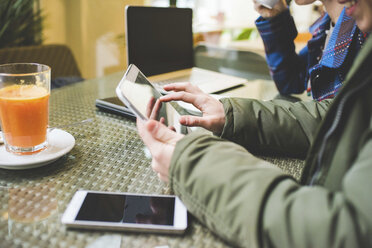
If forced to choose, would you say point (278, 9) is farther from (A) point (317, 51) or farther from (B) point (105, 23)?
(B) point (105, 23)

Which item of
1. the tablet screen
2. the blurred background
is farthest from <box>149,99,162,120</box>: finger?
the blurred background

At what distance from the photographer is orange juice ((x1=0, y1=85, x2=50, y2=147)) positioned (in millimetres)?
648

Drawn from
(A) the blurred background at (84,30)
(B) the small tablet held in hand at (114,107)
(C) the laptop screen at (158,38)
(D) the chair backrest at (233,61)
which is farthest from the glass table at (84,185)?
(A) the blurred background at (84,30)

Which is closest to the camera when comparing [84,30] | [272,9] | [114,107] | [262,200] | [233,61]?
[262,200]

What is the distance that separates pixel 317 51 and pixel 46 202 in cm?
115

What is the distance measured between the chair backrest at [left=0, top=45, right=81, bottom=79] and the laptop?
4.09 feet

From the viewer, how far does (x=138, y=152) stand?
2.44 ft

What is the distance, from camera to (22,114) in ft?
2.17

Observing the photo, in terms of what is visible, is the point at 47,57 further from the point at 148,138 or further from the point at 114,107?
the point at 148,138

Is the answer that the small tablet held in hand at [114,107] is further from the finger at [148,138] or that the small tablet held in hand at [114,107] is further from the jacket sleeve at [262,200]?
the jacket sleeve at [262,200]

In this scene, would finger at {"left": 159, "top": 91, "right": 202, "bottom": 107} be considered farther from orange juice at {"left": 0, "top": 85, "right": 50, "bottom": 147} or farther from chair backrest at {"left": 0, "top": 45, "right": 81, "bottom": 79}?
chair backrest at {"left": 0, "top": 45, "right": 81, "bottom": 79}

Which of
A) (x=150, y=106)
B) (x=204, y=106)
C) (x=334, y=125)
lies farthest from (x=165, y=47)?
(x=334, y=125)

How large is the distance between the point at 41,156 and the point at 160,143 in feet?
0.85

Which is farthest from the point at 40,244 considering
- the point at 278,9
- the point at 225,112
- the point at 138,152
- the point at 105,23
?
the point at 105,23
